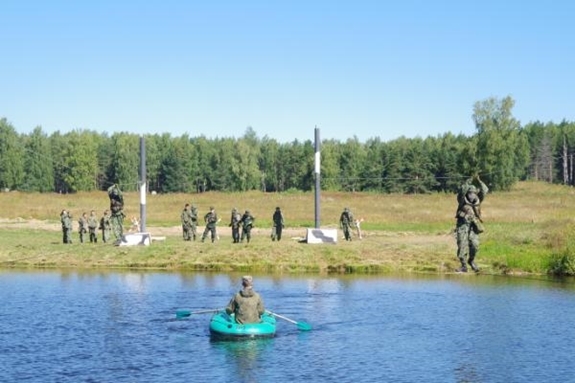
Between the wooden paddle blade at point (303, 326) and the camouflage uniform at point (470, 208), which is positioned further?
the wooden paddle blade at point (303, 326)

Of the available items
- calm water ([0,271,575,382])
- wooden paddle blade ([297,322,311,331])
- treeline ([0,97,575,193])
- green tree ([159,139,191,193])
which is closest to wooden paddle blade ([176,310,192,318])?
calm water ([0,271,575,382])

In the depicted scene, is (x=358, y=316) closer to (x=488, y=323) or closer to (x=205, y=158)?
(x=488, y=323)

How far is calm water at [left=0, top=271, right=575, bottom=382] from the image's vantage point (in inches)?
861

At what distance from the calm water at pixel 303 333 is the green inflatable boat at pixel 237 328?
395 mm

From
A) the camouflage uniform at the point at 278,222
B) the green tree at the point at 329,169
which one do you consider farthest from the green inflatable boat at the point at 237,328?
the green tree at the point at 329,169

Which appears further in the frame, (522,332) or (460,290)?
(460,290)

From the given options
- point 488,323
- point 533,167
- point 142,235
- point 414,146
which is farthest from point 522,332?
point 533,167

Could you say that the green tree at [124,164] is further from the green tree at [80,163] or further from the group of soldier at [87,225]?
the group of soldier at [87,225]

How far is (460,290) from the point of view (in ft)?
120

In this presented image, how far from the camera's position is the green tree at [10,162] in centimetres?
14950

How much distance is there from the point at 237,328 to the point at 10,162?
133 metres

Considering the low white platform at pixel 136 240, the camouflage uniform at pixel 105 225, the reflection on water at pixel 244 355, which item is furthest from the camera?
the camouflage uniform at pixel 105 225

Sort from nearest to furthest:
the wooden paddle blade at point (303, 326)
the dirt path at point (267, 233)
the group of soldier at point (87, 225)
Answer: the wooden paddle blade at point (303, 326) < the group of soldier at point (87, 225) < the dirt path at point (267, 233)

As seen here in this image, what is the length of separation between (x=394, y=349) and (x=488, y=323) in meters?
5.33
